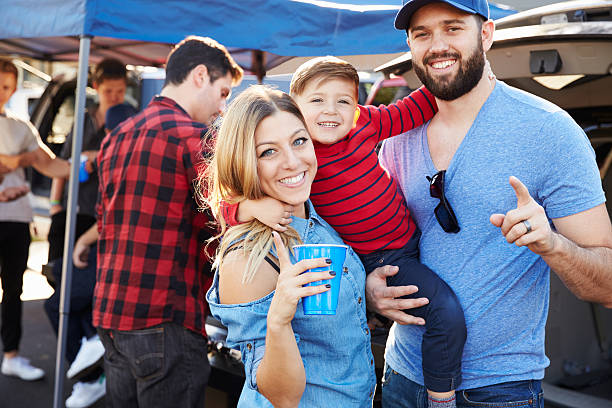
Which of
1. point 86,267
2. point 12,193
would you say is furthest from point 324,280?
point 12,193

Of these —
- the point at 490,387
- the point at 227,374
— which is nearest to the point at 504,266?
the point at 490,387

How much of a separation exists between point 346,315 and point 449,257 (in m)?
0.40

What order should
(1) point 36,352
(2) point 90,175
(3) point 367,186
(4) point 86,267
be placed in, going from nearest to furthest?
(3) point 367,186 < (4) point 86,267 < (2) point 90,175 < (1) point 36,352

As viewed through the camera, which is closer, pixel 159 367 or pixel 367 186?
pixel 367 186

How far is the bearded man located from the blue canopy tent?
2.30 meters

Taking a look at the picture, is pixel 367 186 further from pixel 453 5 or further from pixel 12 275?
pixel 12 275

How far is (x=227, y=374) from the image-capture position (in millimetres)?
2988

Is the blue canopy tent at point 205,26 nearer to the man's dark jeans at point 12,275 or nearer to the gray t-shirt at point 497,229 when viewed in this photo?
the man's dark jeans at point 12,275

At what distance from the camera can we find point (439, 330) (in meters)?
1.94

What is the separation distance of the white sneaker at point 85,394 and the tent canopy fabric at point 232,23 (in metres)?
2.59

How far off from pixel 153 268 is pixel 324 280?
5.09ft

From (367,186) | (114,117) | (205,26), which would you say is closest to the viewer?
(367,186)

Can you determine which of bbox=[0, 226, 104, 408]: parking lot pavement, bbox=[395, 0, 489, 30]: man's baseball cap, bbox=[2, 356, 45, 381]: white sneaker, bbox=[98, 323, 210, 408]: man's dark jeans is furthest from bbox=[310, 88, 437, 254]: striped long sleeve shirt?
bbox=[2, 356, 45, 381]: white sneaker

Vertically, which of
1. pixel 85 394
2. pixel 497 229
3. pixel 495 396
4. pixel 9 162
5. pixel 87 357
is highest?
pixel 497 229
